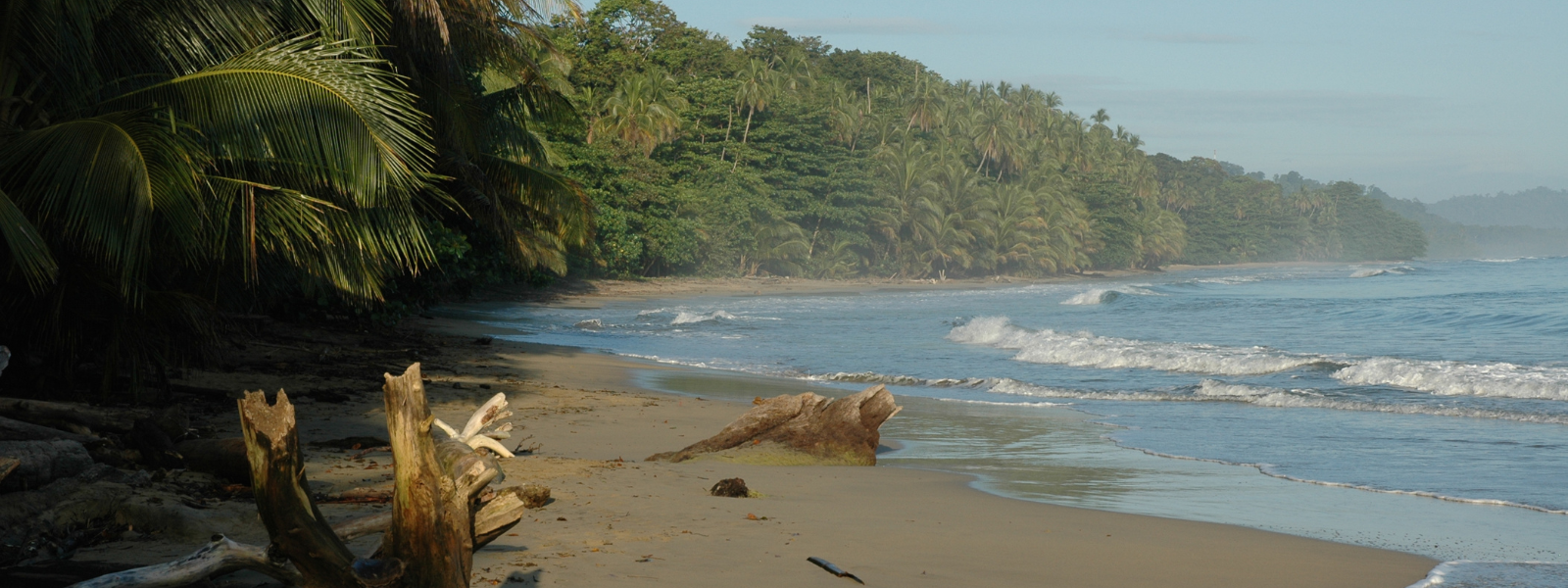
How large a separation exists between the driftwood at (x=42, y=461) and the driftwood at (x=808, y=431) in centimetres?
358

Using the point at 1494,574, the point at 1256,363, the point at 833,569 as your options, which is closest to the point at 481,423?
the point at 833,569

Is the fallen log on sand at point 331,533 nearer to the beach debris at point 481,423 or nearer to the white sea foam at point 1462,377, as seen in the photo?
the beach debris at point 481,423

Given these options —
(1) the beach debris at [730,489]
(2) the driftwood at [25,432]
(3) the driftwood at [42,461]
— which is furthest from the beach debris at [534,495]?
(2) the driftwood at [25,432]

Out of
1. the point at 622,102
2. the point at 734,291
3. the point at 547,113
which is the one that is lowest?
the point at 734,291

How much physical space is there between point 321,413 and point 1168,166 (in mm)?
109940

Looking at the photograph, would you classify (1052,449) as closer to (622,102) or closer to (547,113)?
(547,113)

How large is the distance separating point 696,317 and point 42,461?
20.9 metres

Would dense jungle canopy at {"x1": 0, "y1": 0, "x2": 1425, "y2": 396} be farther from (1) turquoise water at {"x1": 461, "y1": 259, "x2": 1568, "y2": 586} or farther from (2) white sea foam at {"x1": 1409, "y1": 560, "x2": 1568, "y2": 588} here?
(2) white sea foam at {"x1": 1409, "y1": 560, "x2": 1568, "y2": 588}

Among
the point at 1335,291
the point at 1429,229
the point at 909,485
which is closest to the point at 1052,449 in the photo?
the point at 909,485

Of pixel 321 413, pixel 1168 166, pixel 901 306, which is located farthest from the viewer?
pixel 1168 166

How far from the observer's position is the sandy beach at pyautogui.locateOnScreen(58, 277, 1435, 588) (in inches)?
167

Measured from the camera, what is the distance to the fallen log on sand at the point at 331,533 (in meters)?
3.14

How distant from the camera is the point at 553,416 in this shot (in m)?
9.19

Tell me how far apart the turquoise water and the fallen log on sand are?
168 inches
